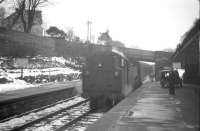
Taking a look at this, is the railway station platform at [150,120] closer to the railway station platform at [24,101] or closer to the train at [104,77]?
the train at [104,77]

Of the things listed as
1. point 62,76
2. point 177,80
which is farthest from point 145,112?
point 62,76

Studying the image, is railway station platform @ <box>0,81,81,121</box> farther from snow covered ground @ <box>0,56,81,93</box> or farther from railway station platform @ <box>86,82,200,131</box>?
railway station platform @ <box>86,82,200,131</box>

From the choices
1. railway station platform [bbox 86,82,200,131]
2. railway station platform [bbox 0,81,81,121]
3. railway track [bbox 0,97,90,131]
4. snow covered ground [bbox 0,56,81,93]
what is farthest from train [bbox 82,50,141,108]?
snow covered ground [bbox 0,56,81,93]

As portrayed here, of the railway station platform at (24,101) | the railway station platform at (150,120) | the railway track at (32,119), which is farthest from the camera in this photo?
the railway station platform at (24,101)

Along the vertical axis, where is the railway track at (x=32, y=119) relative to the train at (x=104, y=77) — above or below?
below

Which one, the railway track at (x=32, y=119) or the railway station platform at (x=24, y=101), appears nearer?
the railway track at (x=32, y=119)

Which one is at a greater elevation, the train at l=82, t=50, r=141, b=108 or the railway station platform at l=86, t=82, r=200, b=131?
the train at l=82, t=50, r=141, b=108

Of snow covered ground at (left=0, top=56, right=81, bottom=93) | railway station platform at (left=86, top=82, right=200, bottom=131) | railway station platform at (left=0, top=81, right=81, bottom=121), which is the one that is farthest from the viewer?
snow covered ground at (left=0, top=56, right=81, bottom=93)

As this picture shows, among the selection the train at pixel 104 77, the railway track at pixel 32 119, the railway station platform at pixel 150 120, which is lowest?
the railway track at pixel 32 119

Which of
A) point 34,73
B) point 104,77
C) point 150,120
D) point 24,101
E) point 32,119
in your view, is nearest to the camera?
point 150,120

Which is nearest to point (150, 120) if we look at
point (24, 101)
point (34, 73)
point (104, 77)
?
point (104, 77)

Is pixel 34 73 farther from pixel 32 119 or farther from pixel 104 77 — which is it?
pixel 32 119

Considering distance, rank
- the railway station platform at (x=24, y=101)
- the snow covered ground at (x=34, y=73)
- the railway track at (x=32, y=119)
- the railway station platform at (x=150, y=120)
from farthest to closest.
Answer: the snow covered ground at (x=34, y=73) → the railway station platform at (x=24, y=101) → the railway track at (x=32, y=119) → the railway station platform at (x=150, y=120)

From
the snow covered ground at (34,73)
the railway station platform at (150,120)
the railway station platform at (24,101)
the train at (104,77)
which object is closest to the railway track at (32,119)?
the railway station platform at (24,101)
